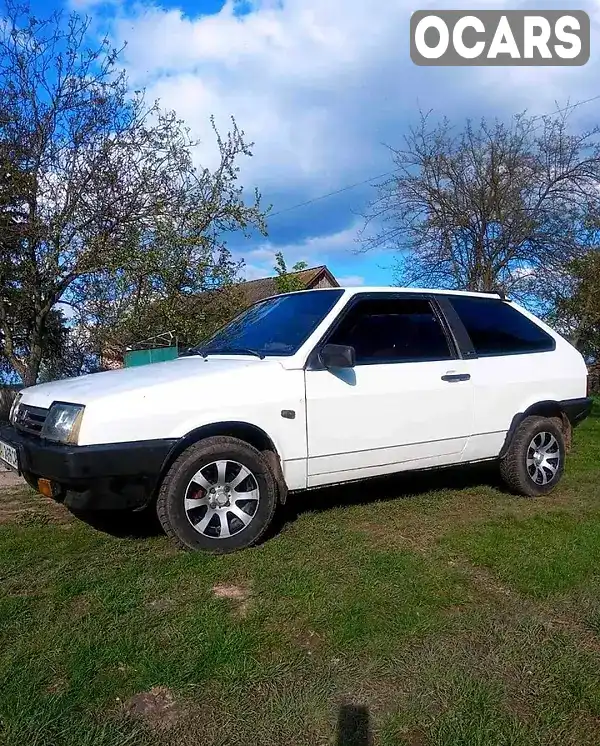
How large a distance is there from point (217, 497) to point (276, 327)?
4.70 ft

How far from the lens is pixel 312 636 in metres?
2.85

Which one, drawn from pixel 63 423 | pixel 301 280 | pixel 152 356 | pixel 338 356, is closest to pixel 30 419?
pixel 63 423

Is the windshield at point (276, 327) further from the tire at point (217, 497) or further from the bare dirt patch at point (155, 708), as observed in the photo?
the bare dirt patch at point (155, 708)

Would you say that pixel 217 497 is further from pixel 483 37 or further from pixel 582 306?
pixel 582 306

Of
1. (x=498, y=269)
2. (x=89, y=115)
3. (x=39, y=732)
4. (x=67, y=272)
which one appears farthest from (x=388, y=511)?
(x=498, y=269)

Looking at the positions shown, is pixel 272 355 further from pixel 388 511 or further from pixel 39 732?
pixel 39 732

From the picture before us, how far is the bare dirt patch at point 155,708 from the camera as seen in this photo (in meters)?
2.24

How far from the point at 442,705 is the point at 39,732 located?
1.41m

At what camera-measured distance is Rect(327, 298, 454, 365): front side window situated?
14.9ft

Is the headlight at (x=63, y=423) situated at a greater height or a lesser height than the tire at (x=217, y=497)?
greater

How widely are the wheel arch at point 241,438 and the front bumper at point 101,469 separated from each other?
72mm

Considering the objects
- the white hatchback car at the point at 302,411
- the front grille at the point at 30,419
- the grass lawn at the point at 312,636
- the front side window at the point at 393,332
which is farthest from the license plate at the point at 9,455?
the front side window at the point at 393,332

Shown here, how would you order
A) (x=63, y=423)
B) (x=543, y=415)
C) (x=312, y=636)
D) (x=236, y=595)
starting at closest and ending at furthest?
(x=312, y=636) < (x=236, y=595) < (x=63, y=423) < (x=543, y=415)

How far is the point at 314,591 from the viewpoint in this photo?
329 centimetres
